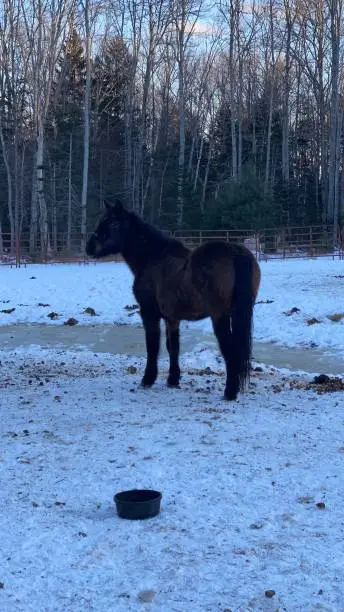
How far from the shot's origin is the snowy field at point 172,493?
2904mm

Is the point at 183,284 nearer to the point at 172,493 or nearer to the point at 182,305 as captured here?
the point at 182,305

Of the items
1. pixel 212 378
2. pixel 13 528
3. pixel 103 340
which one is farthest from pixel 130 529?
pixel 103 340

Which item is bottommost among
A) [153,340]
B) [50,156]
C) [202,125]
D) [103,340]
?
[103,340]

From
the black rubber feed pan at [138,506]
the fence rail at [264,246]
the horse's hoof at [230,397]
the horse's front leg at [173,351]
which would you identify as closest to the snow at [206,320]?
the fence rail at [264,246]

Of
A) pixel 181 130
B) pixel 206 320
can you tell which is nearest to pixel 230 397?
pixel 206 320

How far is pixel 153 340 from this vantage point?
7.54 m

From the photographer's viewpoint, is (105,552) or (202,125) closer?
(105,552)

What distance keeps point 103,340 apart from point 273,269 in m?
13.4

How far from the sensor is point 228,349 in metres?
6.64

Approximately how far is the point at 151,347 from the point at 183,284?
0.98 meters

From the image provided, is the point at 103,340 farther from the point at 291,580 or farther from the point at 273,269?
the point at 273,269

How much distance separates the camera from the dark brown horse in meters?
6.48

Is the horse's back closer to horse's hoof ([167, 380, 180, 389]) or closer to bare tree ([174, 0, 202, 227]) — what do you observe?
horse's hoof ([167, 380, 180, 389])

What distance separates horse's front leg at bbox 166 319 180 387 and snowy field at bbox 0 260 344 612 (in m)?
0.19
